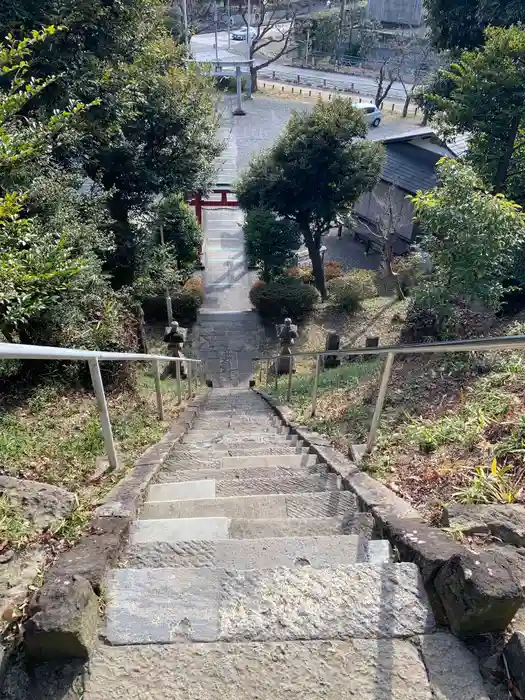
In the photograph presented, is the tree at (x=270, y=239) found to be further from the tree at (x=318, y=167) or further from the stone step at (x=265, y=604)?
the stone step at (x=265, y=604)

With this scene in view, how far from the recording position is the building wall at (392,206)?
16781mm

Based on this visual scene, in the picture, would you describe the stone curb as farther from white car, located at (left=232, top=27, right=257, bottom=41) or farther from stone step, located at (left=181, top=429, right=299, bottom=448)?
white car, located at (left=232, top=27, right=257, bottom=41)

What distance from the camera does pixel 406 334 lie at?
983 centimetres

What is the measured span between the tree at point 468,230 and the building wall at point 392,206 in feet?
27.0

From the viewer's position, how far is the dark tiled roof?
1695 centimetres

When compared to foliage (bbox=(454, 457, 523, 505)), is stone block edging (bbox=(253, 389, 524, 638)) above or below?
above

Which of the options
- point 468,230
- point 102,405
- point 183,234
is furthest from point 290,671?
point 183,234

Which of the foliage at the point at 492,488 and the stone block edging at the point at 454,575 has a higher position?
the stone block edging at the point at 454,575

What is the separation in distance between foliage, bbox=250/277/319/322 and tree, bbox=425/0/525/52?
7.30 meters

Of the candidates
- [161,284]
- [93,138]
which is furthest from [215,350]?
[93,138]

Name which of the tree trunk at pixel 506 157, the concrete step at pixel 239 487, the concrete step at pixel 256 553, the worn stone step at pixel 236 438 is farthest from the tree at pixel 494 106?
the concrete step at pixel 256 553

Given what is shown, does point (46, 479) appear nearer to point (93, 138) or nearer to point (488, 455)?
point (488, 455)

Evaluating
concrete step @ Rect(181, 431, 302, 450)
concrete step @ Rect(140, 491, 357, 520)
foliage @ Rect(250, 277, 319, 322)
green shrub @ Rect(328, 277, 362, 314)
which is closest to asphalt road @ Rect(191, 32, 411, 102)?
foliage @ Rect(250, 277, 319, 322)

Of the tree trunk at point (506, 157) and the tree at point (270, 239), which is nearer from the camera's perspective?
the tree trunk at point (506, 157)
